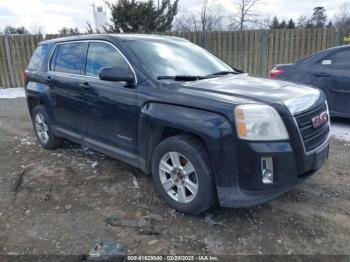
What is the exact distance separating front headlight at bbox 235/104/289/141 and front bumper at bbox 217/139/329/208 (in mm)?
68

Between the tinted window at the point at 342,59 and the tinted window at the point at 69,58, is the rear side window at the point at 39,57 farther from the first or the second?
the tinted window at the point at 342,59

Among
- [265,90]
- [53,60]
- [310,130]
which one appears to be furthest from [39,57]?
[310,130]

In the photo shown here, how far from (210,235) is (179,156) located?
2.59 feet

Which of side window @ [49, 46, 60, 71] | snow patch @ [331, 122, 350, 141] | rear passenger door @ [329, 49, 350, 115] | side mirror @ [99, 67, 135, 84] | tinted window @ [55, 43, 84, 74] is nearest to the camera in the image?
side mirror @ [99, 67, 135, 84]

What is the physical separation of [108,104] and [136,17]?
43.1 feet

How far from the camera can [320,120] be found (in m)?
3.13

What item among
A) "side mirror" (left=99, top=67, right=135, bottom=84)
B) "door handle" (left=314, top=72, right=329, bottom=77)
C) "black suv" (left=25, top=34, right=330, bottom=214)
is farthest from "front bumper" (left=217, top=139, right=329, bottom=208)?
"door handle" (left=314, top=72, right=329, bottom=77)

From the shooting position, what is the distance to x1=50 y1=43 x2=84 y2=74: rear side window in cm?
441

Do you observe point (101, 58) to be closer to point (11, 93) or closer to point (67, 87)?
point (67, 87)

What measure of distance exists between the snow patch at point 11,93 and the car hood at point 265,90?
9807mm

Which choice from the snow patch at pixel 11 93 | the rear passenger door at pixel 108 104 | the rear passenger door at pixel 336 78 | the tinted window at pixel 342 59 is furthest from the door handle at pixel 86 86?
the snow patch at pixel 11 93

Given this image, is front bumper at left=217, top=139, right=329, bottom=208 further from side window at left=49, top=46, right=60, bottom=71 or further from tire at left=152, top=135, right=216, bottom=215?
side window at left=49, top=46, right=60, bottom=71

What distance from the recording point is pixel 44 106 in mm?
5148

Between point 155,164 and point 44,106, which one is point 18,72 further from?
point 155,164
